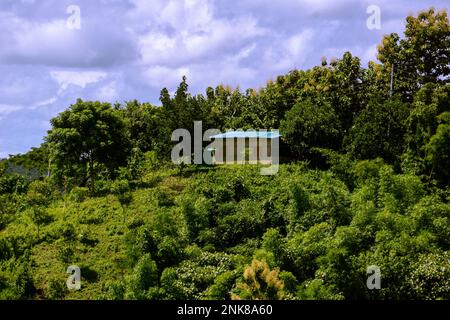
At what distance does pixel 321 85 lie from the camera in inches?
1207

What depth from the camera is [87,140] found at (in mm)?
28266

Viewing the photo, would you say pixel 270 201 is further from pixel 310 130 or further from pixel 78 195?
pixel 78 195

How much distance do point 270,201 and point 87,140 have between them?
9.58 meters

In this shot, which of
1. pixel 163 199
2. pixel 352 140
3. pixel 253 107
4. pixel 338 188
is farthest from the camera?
pixel 253 107

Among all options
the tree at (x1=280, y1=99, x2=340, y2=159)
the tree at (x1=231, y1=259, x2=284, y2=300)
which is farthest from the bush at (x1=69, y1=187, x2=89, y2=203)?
the tree at (x1=231, y1=259, x2=284, y2=300)

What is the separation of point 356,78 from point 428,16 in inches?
166

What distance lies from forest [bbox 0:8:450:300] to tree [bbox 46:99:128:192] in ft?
0.24

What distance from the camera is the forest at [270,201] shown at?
57.5 feet

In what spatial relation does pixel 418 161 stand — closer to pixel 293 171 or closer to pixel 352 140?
pixel 352 140

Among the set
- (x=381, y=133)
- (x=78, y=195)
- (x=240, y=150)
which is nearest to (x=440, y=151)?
(x=381, y=133)

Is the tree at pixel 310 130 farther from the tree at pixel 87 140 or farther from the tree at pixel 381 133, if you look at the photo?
the tree at pixel 87 140

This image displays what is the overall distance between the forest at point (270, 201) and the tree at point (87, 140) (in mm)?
74

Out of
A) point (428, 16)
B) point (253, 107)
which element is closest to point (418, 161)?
point (428, 16)

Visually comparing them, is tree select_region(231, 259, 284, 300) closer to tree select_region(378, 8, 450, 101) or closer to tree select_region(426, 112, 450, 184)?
tree select_region(426, 112, 450, 184)
